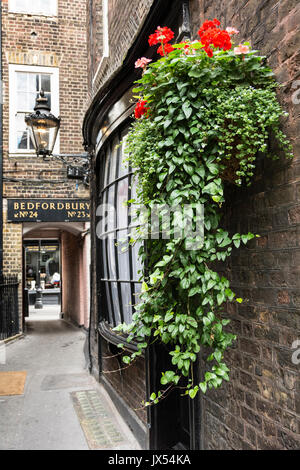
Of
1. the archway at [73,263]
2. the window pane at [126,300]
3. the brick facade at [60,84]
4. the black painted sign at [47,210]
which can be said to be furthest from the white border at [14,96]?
the window pane at [126,300]

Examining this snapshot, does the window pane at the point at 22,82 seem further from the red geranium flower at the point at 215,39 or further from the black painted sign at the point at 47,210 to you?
the red geranium flower at the point at 215,39

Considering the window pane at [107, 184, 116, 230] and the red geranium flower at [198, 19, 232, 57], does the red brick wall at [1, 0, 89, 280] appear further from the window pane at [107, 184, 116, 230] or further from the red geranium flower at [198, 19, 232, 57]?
the red geranium flower at [198, 19, 232, 57]

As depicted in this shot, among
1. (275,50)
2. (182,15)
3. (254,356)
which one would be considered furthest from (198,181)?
(182,15)

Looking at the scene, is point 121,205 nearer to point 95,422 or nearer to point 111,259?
point 111,259

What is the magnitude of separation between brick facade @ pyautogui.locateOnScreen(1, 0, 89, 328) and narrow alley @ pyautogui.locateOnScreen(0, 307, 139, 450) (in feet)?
12.3

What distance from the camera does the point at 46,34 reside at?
11.4 m

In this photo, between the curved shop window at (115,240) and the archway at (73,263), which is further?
the archway at (73,263)

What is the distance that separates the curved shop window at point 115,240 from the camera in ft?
15.5

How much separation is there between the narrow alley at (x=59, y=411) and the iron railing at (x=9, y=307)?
6.02 feet

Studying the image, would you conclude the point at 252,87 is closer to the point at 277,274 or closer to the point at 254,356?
the point at 277,274

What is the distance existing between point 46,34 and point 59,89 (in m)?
1.48

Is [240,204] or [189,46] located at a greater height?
[189,46]

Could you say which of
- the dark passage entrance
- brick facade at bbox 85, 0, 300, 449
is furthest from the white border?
brick facade at bbox 85, 0, 300, 449

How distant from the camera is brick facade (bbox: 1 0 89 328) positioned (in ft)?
35.8
